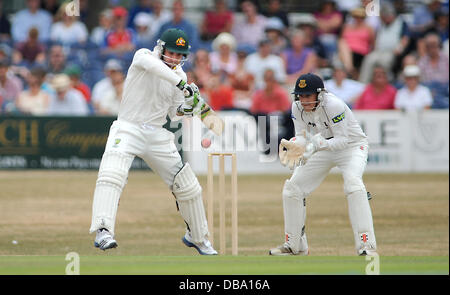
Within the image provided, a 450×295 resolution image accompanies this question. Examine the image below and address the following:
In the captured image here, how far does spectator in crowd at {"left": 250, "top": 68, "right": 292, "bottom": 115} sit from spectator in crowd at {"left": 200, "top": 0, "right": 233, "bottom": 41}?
2.67m

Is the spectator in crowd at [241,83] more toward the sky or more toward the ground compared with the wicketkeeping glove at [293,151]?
more toward the sky

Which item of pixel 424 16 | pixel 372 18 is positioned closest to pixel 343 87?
pixel 372 18

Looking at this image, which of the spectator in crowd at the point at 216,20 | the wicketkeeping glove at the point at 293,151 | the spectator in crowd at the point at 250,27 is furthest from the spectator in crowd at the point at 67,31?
the wicketkeeping glove at the point at 293,151

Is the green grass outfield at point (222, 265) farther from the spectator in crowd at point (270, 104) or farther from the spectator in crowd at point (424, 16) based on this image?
the spectator in crowd at point (424, 16)

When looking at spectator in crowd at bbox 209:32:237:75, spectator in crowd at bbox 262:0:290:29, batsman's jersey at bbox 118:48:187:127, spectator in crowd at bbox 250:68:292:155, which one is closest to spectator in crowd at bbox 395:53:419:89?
spectator in crowd at bbox 250:68:292:155

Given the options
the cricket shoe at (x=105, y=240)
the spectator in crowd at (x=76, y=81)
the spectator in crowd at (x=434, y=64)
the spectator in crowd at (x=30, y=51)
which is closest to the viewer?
the cricket shoe at (x=105, y=240)

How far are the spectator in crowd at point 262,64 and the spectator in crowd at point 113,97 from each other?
7.54 feet

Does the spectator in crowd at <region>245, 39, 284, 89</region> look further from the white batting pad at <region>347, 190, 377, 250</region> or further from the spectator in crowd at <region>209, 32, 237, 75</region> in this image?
the white batting pad at <region>347, 190, 377, 250</region>

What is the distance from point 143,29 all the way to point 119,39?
0.48 metres

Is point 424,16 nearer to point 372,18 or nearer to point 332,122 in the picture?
point 372,18

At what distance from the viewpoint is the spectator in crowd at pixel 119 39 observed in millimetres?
16859

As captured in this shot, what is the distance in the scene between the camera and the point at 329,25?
17.7 meters

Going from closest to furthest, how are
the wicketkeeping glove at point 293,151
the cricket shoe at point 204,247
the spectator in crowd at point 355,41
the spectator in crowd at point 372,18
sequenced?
the wicketkeeping glove at point 293,151, the cricket shoe at point 204,247, the spectator in crowd at point 355,41, the spectator in crowd at point 372,18
